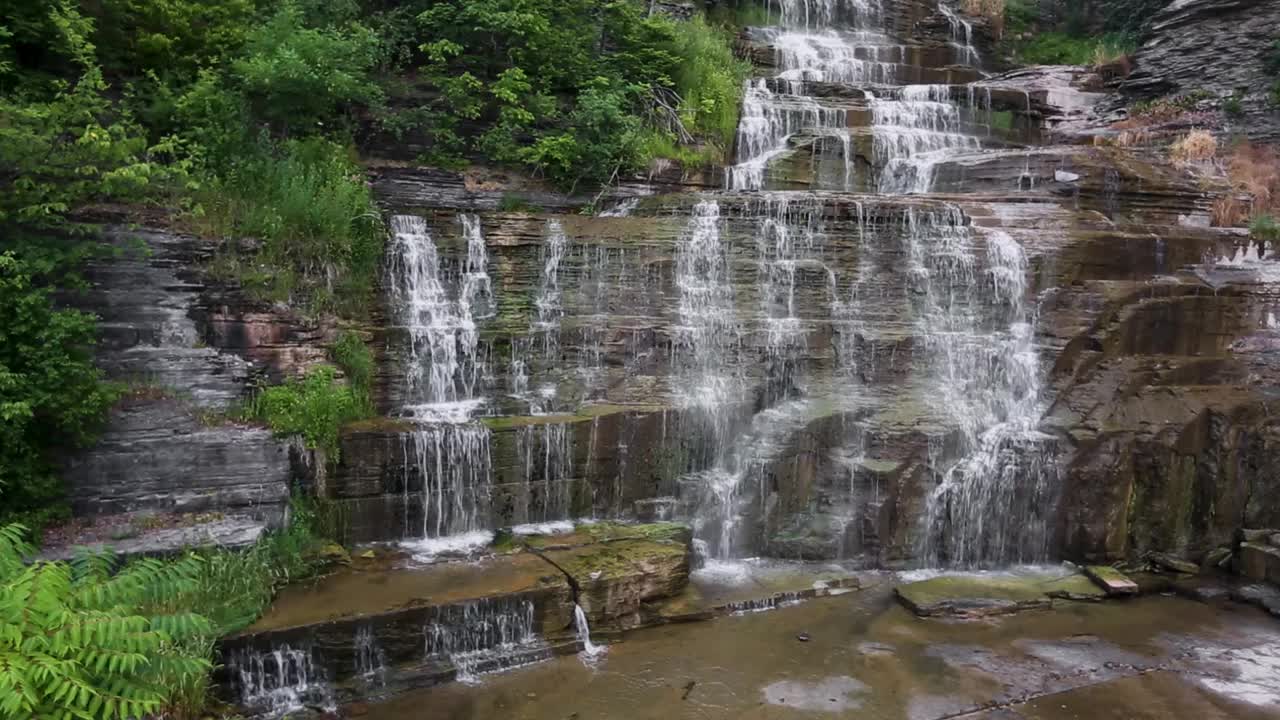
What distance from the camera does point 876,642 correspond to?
24.1 ft

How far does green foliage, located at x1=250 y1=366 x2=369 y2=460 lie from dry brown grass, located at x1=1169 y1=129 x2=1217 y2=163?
48.0 ft

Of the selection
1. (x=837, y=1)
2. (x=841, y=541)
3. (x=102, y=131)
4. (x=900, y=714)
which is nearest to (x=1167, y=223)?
(x=841, y=541)

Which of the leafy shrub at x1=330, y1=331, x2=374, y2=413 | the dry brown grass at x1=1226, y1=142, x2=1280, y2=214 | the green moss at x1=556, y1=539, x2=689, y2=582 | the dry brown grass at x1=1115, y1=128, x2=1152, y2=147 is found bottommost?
the green moss at x1=556, y1=539, x2=689, y2=582

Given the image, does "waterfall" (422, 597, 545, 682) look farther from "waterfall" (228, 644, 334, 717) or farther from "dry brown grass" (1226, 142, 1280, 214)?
"dry brown grass" (1226, 142, 1280, 214)

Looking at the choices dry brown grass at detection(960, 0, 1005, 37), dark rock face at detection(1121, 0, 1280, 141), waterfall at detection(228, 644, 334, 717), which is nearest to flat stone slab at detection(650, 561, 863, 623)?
waterfall at detection(228, 644, 334, 717)

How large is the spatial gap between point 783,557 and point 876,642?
184 cm

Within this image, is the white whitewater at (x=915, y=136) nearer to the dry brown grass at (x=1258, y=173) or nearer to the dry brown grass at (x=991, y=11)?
the dry brown grass at (x=1258, y=173)

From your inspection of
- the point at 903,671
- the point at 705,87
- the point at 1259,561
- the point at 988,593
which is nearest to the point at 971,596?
the point at 988,593

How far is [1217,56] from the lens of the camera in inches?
653

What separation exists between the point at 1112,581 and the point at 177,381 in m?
10.0

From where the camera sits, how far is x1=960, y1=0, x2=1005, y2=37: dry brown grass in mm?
21219

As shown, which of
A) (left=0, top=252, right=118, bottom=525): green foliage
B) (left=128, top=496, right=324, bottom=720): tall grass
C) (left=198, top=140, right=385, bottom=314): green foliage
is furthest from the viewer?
(left=198, top=140, right=385, bottom=314): green foliage

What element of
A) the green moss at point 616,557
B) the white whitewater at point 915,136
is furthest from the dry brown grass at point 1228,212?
the green moss at point 616,557

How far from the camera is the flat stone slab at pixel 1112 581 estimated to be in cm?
857
